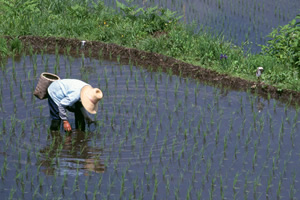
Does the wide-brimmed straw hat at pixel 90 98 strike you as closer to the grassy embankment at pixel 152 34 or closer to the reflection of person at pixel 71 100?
the reflection of person at pixel 71 100

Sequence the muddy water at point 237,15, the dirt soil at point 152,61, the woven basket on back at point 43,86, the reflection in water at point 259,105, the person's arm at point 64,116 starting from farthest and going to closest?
the muddy water at point 237,15 → the dirt soil at point 152,61 → the reflection in water at point 259,105 → the woven basket on back at point 43,86 → the person's arm at point 64,116

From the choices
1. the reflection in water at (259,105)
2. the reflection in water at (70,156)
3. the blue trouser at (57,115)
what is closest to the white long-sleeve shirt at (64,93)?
the blue trouser at (57,115)

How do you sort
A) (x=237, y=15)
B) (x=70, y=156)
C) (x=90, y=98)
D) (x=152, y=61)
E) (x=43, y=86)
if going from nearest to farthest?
(x=70, y=156)
(x=90, y=98)
(x=43, y=86)
(x=152, y=61)
(x=237, y=15)

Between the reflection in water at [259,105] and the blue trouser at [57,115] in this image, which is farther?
the reflection in water at [259,105]

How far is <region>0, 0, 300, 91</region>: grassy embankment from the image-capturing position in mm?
10586

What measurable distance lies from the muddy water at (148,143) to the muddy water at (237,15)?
2021mm

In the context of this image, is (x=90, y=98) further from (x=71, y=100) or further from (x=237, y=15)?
(x=237, y=15)

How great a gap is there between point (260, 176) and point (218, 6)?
607 cm

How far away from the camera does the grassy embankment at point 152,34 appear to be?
10.6 metres

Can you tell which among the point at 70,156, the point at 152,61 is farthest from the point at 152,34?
the point at 70,156

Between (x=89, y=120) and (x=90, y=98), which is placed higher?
(x=90, y=98)

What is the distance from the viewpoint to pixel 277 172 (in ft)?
25.4

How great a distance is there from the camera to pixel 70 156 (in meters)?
7.98

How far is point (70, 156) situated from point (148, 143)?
2.87 ft
